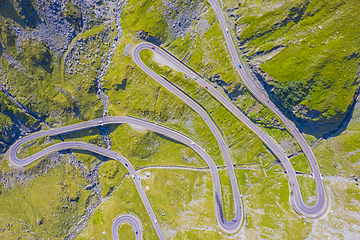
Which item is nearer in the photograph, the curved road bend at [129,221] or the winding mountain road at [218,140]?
the winding mountain road at [218,140]

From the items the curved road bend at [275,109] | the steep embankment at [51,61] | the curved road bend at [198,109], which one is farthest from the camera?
the curved road bend at [198,109]

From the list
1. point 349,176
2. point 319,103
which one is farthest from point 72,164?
point 349,176

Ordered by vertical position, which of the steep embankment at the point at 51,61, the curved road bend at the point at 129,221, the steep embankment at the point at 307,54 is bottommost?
the curved road bend at the point at 129,221

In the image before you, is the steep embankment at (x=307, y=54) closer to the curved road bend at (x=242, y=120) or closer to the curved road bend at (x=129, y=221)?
the curved road bend at (x=242, y=120)

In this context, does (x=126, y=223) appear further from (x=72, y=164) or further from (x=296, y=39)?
(x=296, y=39)

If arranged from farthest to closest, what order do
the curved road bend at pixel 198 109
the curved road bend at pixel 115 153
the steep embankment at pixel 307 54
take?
the curved road bend at pixel 115 153 < the curved road bend at pixel 198 109 < the steep embankment at pixel 307 54

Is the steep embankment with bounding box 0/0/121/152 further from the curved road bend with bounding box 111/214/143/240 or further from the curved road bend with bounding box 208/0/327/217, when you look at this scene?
the curved road bend with bounding box 111/214/143/240

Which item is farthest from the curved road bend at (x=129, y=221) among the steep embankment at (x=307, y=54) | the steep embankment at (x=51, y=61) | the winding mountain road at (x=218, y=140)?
the steep embankment at (x=307, y=54)
